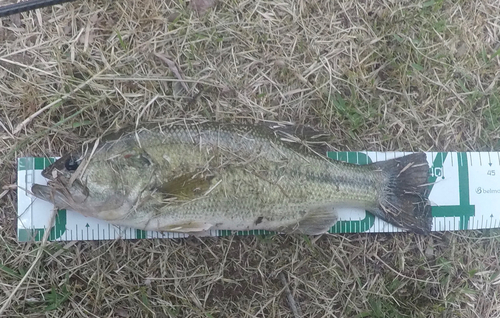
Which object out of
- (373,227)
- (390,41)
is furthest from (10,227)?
(390,41)

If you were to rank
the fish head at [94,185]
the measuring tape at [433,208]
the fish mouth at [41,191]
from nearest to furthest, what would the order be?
the fish head at [94,185]
the fish mouth at [41,191]
the measuring tape at [433,208]

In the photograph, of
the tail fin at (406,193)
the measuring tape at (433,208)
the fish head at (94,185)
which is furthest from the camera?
the tail fin at (406,193)

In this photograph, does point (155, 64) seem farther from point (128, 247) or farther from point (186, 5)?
point (128, 247)

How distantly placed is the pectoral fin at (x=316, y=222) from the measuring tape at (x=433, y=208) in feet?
0.69

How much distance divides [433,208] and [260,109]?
64.8 inches

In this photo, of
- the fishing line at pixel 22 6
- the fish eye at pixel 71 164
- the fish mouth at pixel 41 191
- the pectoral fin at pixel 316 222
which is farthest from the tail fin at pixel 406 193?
the fishing line at pixel 22 6

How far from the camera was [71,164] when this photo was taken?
2.71 m

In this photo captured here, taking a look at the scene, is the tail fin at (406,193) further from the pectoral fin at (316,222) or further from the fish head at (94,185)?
the fish head at (94,185)

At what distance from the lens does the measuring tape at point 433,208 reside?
298 cm

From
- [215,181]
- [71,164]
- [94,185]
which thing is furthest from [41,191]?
[215,181]

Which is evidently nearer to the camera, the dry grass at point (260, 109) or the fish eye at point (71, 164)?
the fish eye at point (71, 164)

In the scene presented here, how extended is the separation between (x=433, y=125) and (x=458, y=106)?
11.3 inches

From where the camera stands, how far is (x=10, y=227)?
3012mm

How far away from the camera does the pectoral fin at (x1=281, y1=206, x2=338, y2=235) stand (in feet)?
10.00
